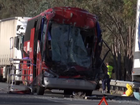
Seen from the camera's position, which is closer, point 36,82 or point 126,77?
point 36,82

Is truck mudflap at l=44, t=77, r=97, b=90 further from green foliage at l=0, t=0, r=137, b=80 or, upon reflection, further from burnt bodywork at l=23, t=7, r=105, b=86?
green foliage at l=0, t=0, r=137, b=80

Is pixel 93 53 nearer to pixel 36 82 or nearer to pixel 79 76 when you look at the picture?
pixel 79 76

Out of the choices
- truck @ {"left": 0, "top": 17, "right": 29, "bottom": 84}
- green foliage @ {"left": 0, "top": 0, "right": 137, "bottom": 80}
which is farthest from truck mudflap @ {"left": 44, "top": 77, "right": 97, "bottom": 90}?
green foliage @ {"left": 0, "top": 0, "right": 137, "bottom": 80}

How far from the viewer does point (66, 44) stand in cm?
1791

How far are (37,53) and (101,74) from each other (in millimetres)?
2563

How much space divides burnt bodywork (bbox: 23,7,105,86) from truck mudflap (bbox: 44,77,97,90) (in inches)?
7.6

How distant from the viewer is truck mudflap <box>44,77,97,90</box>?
1703 centimetres

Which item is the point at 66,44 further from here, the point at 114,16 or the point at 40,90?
the point at 114,16

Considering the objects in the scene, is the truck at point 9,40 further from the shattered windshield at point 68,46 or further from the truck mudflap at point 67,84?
the truck mudflap at point 67,84

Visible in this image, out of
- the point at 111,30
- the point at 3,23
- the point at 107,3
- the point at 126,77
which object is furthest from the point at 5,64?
the point at 126,77

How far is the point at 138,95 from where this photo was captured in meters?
18.0

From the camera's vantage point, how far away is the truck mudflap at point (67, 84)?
671 inches

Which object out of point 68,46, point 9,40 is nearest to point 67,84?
point 68,46

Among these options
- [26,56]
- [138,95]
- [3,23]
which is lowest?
[138,95]
